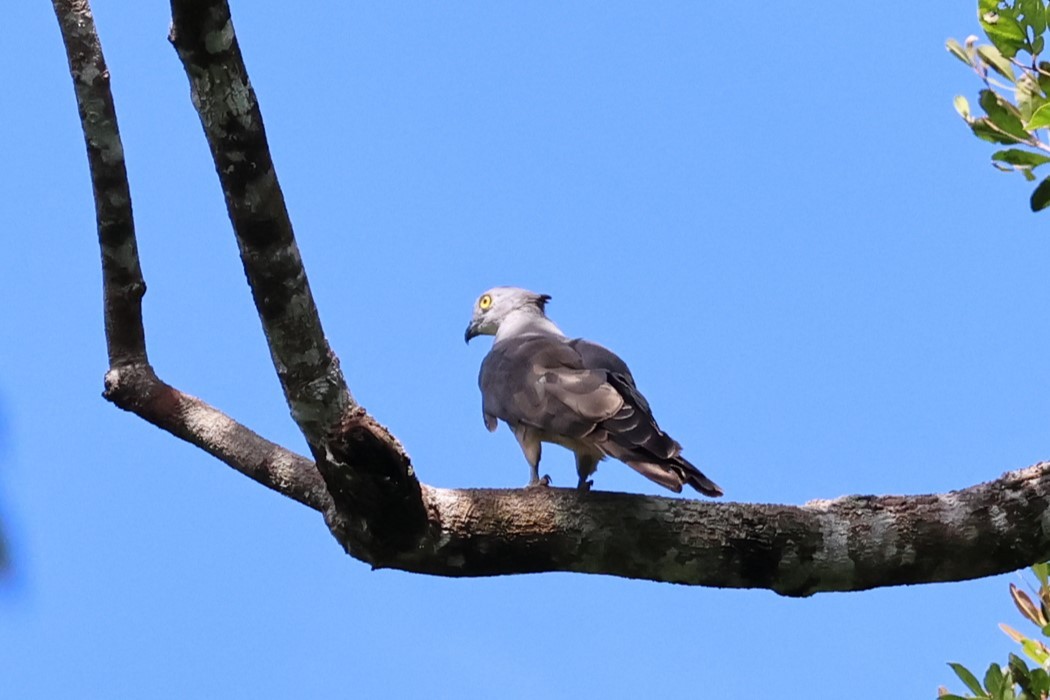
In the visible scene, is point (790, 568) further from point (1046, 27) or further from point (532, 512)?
point (1046, 27)

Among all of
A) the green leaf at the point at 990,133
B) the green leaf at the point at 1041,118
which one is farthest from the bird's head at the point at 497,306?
the green leaf at the point at 1041,118

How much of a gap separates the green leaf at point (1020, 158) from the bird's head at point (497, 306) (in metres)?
3.16

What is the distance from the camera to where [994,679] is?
425cm

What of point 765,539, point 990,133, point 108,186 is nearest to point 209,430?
point 108,186

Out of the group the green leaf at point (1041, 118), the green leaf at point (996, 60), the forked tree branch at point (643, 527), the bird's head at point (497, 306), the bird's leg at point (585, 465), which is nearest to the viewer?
the forked tree branch at point (643, 527)

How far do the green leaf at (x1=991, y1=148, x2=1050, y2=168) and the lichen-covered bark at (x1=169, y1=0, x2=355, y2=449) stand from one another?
258cm

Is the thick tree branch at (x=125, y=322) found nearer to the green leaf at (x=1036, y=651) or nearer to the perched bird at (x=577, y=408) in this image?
the perched bird at (x=577, y=408)

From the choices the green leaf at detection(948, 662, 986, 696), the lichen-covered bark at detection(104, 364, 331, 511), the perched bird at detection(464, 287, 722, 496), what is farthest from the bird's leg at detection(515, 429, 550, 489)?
the green leaf at detection(948, 662, 986, 696)

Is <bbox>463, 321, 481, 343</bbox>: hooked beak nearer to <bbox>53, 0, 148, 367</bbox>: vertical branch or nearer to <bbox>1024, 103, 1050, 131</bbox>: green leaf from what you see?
<bbox>53, 0, 148, 367</bbox>: vertical branch

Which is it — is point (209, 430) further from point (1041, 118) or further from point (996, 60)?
point (996, 60)

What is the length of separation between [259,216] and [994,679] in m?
3.05

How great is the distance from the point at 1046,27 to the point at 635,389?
6.87 feet

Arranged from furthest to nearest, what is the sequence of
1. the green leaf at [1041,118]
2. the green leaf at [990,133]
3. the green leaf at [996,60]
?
1. the green leaf at [996,60]
2. the green leaf at [990,133]
3. the green leaf at [1041,118]

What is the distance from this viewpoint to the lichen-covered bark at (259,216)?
2795mm
